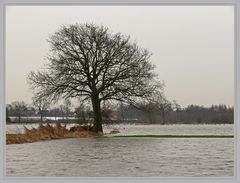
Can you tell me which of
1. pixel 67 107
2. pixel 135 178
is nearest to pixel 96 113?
pixel 67 107

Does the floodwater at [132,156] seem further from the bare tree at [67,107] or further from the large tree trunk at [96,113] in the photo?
the bare tree at [67,107]

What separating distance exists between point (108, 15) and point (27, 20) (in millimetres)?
576

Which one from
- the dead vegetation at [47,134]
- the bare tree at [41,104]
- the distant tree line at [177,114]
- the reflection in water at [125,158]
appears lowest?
the reflection in water at [125,158]

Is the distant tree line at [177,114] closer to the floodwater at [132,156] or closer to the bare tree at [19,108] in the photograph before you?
the floodwater at [132,156]

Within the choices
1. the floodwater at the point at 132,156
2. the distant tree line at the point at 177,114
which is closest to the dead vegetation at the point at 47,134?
the floodwater at the point at 132,156

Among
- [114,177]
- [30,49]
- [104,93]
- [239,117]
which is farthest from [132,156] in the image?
[30,49]

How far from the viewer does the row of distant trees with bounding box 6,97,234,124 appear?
3.72 meters

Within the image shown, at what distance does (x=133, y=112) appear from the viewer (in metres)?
3.82

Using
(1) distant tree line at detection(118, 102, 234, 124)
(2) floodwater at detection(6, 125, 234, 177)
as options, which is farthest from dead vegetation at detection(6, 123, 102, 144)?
(1) distant tree line at detection(118, 102, 234, 124)

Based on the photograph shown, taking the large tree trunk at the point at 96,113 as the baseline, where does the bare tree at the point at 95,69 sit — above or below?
above

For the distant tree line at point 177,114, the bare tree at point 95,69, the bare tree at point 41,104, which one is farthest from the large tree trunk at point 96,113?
the bare tree at point 41,104

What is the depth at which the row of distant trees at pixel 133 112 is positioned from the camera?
3.72 meters

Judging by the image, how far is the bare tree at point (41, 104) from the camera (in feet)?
12.3

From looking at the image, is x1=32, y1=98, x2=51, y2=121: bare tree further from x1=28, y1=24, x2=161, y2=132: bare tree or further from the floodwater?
the floodwater
